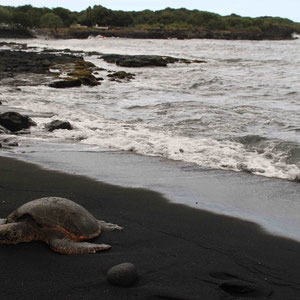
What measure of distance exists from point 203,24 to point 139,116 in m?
147

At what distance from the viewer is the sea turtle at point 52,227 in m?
3.41

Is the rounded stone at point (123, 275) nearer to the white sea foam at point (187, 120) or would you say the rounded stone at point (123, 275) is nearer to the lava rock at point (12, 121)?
the white sea foam at point (187, 120)

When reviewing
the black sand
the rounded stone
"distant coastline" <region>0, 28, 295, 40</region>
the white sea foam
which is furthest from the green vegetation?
the rounded stone

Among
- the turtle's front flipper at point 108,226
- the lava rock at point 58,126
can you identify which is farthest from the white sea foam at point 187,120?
the turtle's front flipper at point 108,226

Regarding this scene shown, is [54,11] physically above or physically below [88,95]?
above

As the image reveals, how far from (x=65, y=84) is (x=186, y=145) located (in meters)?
11.3

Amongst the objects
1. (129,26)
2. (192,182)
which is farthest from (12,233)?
(129,26)

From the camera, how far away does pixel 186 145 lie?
26.3ft

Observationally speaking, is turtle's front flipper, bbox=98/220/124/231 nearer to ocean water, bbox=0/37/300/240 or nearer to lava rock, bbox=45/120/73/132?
ocean water, bbox=0/37/300/240

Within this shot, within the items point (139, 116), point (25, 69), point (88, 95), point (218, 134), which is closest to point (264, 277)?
point (218, 134)

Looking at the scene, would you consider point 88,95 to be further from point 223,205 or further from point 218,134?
point 223,205

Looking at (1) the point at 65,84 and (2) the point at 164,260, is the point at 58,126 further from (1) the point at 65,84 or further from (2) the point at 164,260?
(1) the point at 65,84

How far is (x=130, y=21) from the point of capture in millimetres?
148500

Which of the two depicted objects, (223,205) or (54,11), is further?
(54,11)
